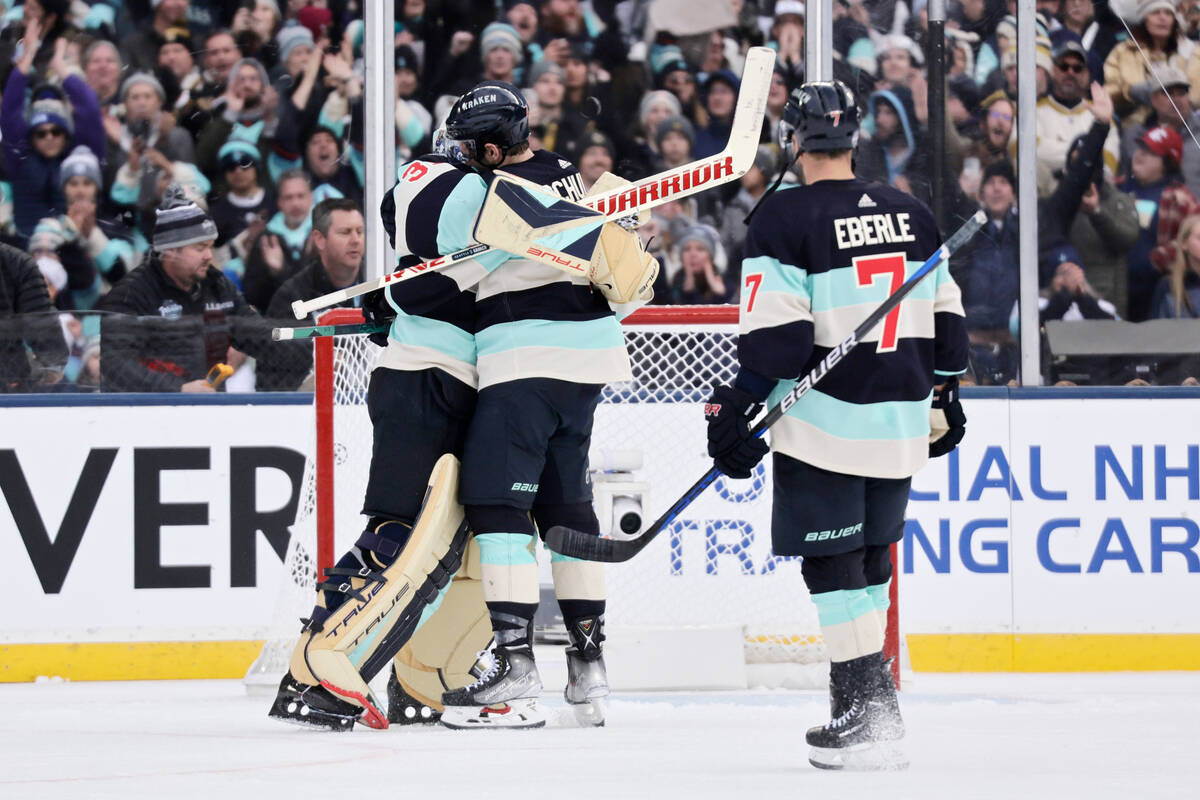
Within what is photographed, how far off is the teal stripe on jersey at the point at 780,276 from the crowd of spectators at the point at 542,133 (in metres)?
2.36

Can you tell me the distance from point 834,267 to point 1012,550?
220cm

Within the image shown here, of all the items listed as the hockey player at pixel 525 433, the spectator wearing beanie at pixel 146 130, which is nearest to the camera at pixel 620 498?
the hockey player at pixel 525 433

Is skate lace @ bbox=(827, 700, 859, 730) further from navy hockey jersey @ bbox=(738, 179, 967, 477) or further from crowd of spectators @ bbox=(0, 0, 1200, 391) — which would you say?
crowd of spectators @ bbox=(0, 0, 1200, 391)

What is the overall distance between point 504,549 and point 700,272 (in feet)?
8.64

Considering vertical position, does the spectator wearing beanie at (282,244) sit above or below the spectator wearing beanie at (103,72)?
below

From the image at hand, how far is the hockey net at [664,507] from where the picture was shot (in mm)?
4125

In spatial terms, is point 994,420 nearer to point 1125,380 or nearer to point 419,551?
point 1125,380

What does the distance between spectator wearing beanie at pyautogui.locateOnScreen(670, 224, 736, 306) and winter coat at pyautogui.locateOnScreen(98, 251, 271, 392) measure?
4.66 feet

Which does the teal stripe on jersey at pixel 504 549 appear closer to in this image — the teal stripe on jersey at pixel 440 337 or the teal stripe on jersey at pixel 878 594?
the teal stripe on jersey at pixel 440 337

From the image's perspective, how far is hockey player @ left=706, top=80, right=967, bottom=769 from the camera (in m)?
2.61

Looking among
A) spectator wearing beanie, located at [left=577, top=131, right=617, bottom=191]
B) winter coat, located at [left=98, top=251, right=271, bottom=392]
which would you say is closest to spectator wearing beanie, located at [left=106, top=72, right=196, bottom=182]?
winter coat, located at [left=98, top=251, right=271, bottom=392]

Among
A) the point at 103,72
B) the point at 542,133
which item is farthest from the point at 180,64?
the point at 542,133

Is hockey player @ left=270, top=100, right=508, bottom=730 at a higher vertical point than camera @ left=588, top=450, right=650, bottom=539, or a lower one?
higher

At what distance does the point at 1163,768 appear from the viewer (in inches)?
101
